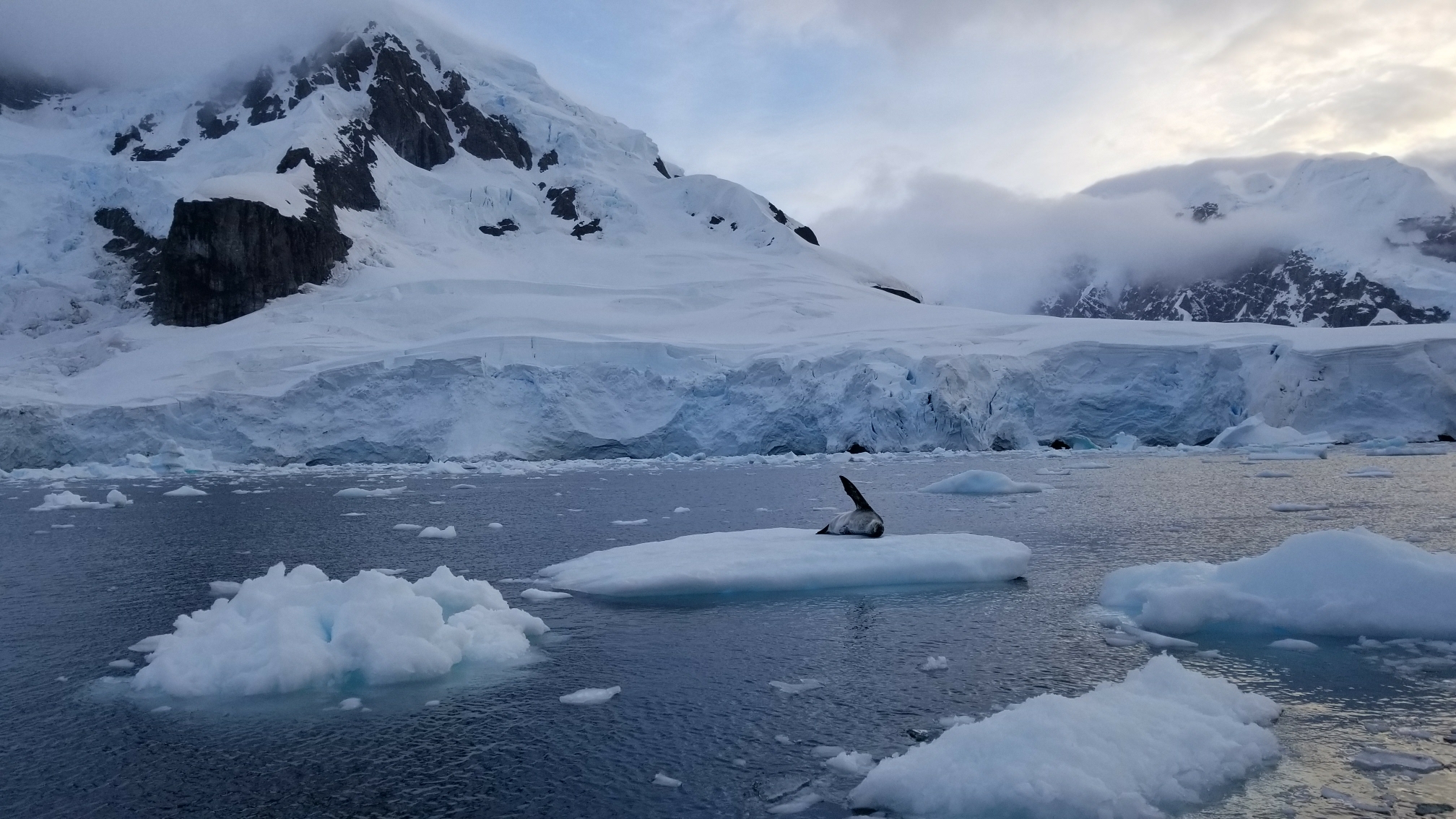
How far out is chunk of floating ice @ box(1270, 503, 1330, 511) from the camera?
13570 millimetres

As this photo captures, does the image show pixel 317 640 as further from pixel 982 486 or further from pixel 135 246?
pixel 135 246

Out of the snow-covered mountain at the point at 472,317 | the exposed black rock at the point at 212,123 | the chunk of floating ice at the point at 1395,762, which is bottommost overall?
the chunk of floating ice at the point at 1395,762

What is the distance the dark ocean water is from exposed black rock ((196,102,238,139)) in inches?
2484

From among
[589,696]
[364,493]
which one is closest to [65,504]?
[364,493]

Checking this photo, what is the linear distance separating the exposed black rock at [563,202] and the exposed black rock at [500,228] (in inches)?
125

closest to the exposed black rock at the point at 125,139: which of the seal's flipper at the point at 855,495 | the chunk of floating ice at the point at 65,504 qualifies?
the chunk of floating ice at the point at 65,504

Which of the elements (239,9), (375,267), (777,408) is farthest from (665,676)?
(239,9)

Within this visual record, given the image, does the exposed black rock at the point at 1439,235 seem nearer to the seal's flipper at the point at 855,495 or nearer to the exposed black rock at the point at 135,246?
the exposed black rock at the point at 135,246

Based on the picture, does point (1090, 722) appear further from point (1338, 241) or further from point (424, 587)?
point (1338, 241)

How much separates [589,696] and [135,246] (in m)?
58.8

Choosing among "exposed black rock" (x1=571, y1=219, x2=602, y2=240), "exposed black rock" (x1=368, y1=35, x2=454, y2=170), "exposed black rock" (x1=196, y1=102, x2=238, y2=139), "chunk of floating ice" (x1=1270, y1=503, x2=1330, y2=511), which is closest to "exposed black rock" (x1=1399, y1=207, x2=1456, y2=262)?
"exposed black rock" (x1=571, y1=219, x2=602, y2=240)

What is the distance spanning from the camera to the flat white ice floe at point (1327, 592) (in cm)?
665

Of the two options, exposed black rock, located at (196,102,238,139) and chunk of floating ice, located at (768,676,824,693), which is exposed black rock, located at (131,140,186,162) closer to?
exposed black rock, located at (196,102,238,139)

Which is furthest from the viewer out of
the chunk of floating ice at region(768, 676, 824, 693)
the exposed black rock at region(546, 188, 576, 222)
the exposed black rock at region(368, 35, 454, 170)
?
the exposed black rock at region(368, 35, 454, 170)
